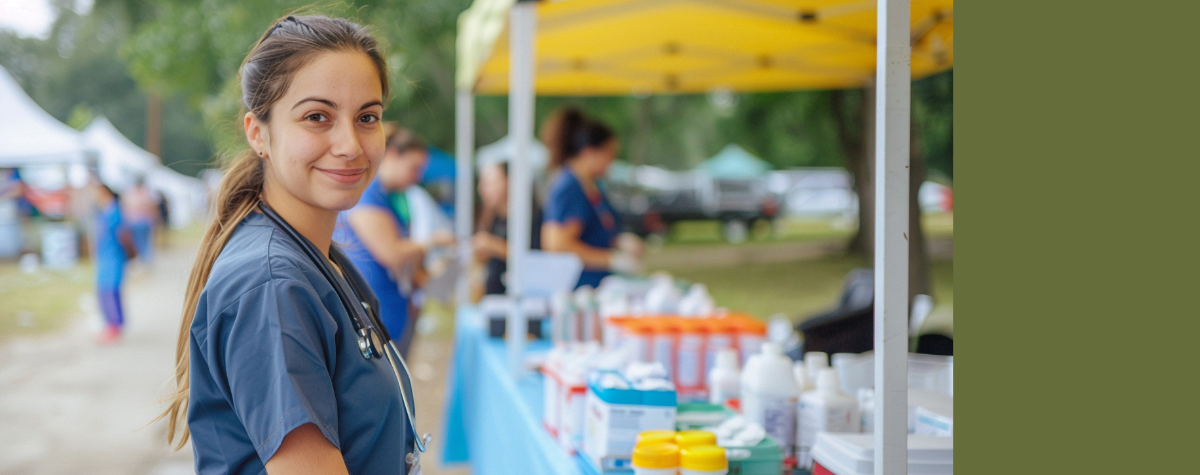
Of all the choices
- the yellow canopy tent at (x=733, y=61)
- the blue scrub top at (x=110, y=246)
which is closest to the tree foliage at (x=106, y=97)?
the blue scrub top at (x=110, y=246)

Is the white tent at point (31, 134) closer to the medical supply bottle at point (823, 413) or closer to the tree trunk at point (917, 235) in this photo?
the tree trunk at point (917, 235)

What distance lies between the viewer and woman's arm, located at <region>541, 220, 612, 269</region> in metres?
3.86

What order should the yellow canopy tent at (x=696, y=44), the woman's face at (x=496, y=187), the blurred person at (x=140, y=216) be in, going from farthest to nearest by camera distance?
1. the blurred person at (x=140, y=216)
2. the woman's face at (x=496, y=187)
3. the yellow canopy tent at (x=696, y=44)

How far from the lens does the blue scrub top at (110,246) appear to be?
25.0 feet

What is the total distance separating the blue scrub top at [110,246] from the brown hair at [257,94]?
7581mm

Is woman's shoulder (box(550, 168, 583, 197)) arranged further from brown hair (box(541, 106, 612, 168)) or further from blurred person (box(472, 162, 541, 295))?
blurred person (box(472, 162, 541, 295))

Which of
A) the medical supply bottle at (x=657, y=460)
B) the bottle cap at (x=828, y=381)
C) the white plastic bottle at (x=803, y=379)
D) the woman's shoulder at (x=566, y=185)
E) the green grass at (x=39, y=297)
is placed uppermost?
the woman's shoulder at (x=566, y=185)

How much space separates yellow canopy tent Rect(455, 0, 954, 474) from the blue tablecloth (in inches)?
9.3

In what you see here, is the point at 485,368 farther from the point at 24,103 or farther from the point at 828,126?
the point at 828,126

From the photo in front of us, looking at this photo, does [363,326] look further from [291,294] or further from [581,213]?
[581,213]

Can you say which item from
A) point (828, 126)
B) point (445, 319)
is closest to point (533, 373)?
point (445, 319)

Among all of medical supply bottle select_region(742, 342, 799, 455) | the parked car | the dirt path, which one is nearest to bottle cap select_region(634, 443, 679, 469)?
medical supply bottle select_region(742, 342, 799, 455)

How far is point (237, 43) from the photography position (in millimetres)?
8961

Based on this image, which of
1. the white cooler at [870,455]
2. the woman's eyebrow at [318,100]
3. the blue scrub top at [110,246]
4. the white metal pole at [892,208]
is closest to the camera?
the woman's eyebrow at [318,100]
